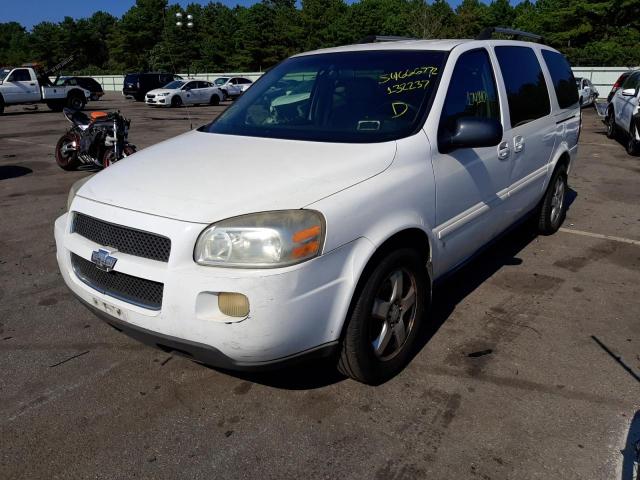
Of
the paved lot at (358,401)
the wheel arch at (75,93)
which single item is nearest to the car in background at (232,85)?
the wheel arch at (75,93)

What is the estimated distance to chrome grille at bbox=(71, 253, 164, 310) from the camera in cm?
257

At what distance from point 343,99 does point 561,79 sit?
3.00 metres

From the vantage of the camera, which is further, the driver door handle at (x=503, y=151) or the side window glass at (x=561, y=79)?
the side window glass at (x=561, y=79)

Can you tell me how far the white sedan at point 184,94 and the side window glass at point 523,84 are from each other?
941 inches

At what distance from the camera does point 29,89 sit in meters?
24.1

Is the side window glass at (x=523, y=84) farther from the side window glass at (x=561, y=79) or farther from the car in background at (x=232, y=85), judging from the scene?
the car in background at (x=232, y=85)

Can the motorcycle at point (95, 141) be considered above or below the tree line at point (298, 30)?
below

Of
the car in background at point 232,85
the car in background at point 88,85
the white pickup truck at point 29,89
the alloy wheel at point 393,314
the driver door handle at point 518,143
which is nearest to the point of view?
the alloy wheel at point 393,314

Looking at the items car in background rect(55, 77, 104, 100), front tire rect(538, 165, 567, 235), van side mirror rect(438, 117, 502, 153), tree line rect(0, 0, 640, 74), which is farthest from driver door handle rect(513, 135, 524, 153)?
tree line rect(0, 0, 640, 74)

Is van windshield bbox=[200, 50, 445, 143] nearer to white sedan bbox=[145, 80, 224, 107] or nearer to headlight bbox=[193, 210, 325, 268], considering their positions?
headlight bbox=[193, 210, 325, 268]

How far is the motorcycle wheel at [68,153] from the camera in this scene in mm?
9742

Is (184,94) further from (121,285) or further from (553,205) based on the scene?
(121,285)

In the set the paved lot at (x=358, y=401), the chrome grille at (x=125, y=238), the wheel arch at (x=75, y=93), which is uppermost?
the wheel arch at (x=75, y=93)

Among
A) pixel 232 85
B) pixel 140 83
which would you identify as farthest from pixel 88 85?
pixel 232 85
